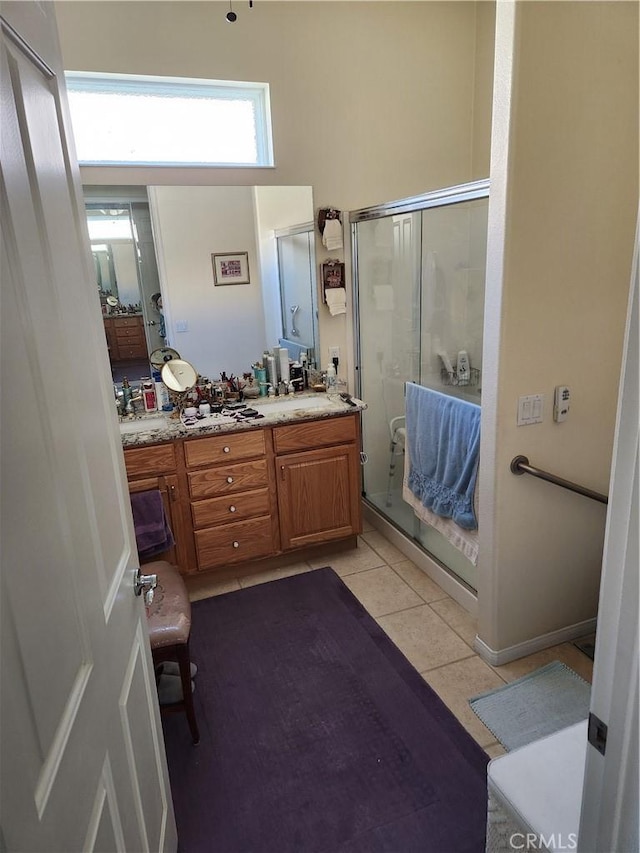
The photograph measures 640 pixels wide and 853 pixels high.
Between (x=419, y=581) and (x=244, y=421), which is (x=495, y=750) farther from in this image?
(x=244, y=421)

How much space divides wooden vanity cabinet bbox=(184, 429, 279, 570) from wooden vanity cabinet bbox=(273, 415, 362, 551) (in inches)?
3.3

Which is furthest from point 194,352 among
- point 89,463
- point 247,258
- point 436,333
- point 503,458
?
point 89,463

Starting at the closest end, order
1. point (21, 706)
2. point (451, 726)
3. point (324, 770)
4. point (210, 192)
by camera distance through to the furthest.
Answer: point (21, 706) < point (324, 770) < point (451, 726) < point (210, 192)

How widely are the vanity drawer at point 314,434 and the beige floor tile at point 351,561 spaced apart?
71 cm

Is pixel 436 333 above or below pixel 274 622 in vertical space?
above

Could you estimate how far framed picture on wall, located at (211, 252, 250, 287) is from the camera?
2992 millimetres

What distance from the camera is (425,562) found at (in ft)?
9.67

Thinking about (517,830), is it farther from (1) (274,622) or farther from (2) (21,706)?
(1) (274,622)

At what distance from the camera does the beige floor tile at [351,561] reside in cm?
304

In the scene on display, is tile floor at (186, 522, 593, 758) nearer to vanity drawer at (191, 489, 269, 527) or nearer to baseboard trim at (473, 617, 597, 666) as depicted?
baseboard trim at (473, 617, 597, 666)

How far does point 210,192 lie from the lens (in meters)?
2.87

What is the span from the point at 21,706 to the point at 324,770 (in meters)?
1.47

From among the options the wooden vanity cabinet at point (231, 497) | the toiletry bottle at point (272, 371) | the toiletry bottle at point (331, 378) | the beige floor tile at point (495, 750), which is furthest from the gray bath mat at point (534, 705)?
the toiletry bottle at point (272, 371)

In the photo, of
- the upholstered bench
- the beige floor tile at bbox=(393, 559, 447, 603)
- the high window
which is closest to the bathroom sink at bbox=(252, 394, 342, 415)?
the beige floor tile at bbox=(393, 559, 447, 603)
